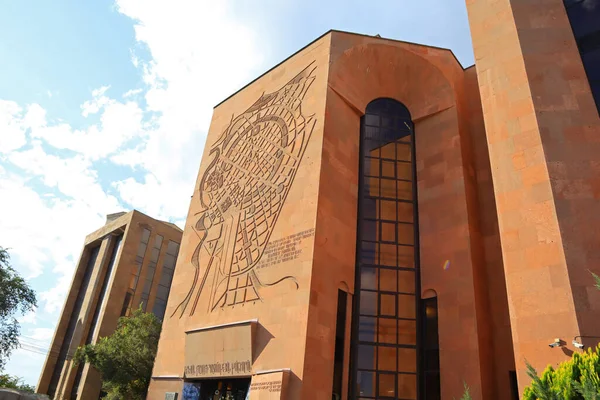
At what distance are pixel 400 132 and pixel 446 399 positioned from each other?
9526 millimetres

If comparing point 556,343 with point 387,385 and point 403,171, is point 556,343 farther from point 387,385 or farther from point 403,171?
point 403,171

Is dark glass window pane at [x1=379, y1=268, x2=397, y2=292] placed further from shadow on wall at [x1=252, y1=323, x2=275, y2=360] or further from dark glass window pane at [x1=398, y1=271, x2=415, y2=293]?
shadow on wall at [x1=252, y1=323, x2=275, y2=360]

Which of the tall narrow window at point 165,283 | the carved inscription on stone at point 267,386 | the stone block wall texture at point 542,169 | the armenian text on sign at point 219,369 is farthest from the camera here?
the tall narrow window at point 165,283

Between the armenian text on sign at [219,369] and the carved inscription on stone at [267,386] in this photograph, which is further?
the armenian text on sign at [219,369]

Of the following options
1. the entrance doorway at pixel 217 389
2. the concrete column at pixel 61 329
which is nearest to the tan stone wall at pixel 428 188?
the entrance doorway at pixel 217 389

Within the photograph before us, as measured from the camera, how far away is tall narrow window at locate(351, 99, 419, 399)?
1318 cm

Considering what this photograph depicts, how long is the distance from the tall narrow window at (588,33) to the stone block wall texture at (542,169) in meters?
0.17

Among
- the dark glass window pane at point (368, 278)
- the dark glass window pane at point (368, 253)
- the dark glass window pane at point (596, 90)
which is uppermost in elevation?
the dark glass window pane at point (596, 90)

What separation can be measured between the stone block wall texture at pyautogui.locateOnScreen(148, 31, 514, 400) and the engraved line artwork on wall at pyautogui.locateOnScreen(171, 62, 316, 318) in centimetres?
7

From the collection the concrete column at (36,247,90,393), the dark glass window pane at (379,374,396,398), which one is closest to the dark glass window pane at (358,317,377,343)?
the dark glass window pane at (379,374,396,398)

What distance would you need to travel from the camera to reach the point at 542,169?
32.3 feet

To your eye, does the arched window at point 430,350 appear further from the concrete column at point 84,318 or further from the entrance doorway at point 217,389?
the concrete column at point 84,318

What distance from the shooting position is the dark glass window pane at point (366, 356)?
13258 mm

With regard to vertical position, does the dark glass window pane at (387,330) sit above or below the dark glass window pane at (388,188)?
below
